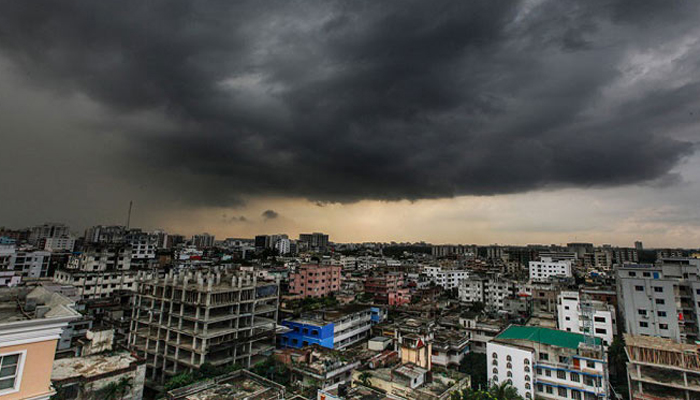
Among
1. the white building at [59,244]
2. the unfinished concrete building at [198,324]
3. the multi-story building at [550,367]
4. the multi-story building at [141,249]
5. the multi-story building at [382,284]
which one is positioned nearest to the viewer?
the multi-story building at [550,367]

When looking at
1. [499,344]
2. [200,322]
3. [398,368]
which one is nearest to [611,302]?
[499,344]

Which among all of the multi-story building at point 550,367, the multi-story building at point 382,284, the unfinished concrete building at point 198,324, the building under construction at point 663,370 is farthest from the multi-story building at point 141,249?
the building under construction at point 663,370

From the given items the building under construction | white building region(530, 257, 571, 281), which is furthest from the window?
white building region(530, 257, 571, 281)

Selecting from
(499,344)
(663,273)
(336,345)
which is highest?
(663,273)

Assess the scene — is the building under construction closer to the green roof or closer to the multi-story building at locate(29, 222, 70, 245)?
the green roof

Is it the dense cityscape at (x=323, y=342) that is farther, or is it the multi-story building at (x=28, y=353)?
the dense cityscape at (x=323, y=342)

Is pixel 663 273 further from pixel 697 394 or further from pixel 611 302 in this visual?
pixel 697 394

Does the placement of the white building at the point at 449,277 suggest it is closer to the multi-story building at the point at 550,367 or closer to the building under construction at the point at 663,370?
the multi-story building at the point at 550,367
